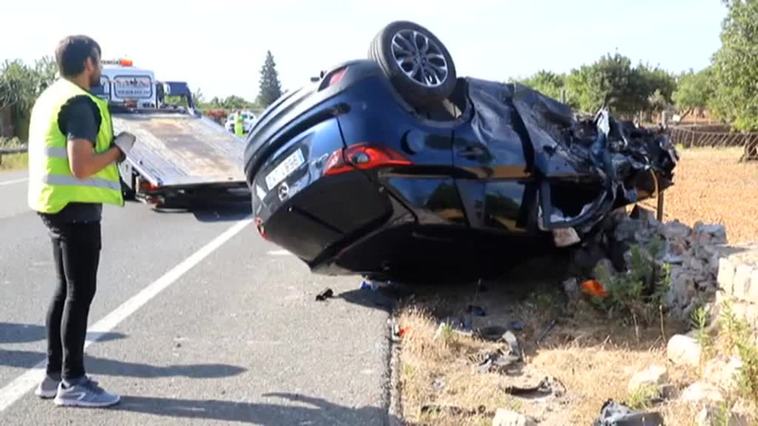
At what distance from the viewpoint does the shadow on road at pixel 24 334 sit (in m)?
5.29

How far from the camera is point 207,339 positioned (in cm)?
534

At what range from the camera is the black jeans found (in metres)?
4.01

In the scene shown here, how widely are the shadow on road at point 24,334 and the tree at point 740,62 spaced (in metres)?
22.2

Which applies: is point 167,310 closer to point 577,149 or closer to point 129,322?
point 129,322

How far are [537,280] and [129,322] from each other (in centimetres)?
313

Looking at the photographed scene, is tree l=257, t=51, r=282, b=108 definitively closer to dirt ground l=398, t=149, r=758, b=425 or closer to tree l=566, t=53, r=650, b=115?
tree l=566, t=53, r=650, b=115

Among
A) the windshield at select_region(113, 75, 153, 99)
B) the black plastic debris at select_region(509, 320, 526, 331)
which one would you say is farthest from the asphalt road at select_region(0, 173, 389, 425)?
the windshield at select_region(113, 75, 153, 99)

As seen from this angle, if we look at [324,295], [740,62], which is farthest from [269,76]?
[324,295]

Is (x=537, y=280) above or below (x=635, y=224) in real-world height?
below

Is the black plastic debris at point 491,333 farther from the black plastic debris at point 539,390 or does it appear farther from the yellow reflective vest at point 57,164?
the yellow reflective vest at point 57,164

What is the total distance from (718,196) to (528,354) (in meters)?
12.2

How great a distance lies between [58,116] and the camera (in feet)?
12.9

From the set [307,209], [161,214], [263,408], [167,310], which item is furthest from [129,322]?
[161,214]

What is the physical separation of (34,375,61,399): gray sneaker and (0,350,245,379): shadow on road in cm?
39
